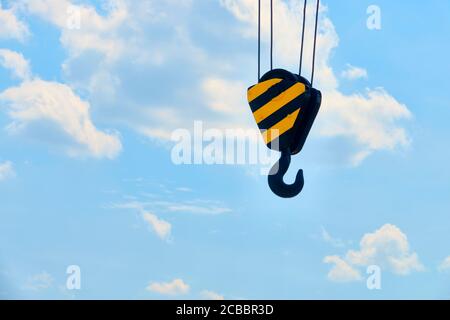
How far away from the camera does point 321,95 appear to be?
448 cm

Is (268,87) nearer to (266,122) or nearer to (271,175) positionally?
(266,122)

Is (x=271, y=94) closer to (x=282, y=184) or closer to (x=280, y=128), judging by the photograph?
(x=280, y=128)

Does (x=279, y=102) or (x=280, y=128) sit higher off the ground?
(x=279, y=102)

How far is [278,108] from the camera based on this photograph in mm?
4504

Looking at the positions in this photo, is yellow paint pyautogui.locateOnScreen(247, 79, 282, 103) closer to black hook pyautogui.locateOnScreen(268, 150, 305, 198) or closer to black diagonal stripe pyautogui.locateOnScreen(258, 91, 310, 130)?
black diagonal stripe pyautogui.locateOnScreen(258, 91, 310, 130)

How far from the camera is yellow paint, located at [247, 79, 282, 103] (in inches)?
181

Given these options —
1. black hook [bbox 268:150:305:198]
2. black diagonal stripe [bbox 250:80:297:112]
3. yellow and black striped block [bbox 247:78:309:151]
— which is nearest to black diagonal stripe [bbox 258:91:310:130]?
yellow and black striped block [bbox 247:78:309:151]

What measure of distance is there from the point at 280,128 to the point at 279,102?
0.63 ft

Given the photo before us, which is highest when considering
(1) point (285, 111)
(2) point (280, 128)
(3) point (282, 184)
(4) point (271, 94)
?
(4) point (271, 94)

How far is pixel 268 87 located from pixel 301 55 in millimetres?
346

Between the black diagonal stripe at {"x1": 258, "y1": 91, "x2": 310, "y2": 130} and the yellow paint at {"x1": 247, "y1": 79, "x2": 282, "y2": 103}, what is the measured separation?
0.21m

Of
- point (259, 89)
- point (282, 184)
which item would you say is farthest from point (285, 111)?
point (282, 184)
